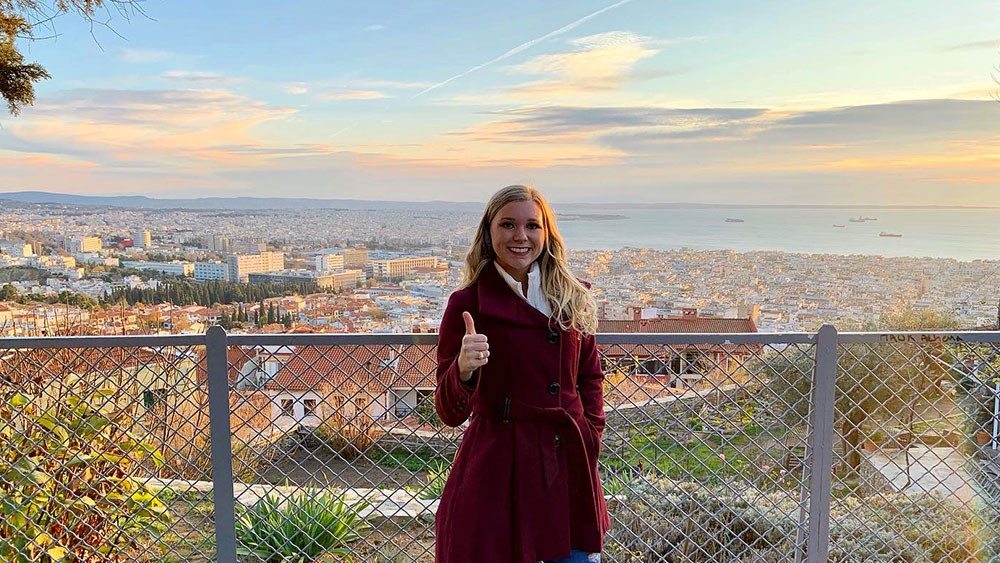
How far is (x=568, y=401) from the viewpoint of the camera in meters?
1.58

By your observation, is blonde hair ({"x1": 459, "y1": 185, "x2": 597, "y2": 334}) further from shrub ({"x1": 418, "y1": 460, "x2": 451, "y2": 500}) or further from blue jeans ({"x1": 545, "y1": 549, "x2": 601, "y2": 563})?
shrub ({"x1": 418, "y1": 460, "x2": 451, "y2": 500})

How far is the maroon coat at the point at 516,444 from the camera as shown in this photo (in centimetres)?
153

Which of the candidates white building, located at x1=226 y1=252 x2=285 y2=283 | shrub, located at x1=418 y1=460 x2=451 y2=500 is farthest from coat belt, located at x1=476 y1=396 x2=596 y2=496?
white building, located at x1=226 y1=252 x2=285 y2=283

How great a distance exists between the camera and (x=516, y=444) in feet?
5.04

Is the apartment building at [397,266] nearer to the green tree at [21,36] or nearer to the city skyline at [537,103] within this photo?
the green tree at [21,36]

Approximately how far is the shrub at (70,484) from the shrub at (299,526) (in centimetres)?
32

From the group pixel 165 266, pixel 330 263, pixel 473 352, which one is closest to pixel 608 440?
pixel 473 352

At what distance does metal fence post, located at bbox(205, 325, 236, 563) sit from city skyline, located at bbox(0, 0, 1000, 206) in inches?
163

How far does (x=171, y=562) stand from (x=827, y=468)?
2.56m

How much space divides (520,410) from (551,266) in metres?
0.37

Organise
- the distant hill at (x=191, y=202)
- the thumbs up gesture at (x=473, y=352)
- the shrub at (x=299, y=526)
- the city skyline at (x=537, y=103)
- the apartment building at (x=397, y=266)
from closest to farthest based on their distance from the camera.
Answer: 1. the thumbs up gesture at (x=473, y=352)
2. the shrub at (x=299, y=526)
3. the apartment building at (x=397, y=266)
4. the distant hill at (x=191, y=202)
5. the city skyline at (x=537, y=103)

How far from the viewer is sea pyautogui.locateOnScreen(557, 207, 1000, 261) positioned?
5.03 m

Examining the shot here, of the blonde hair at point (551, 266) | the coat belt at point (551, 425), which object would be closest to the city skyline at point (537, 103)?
the blonde hair at point (551, 266)

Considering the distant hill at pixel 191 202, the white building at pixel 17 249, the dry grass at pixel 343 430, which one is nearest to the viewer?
the dry grass at pixel 343 430
